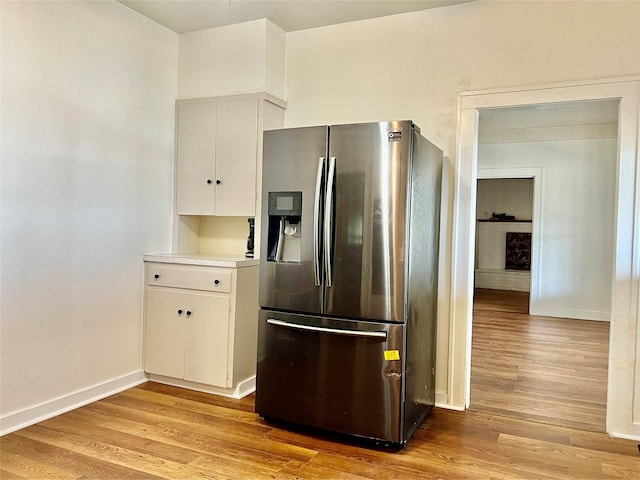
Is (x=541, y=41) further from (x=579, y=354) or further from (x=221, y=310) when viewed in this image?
(x=579, y=354)

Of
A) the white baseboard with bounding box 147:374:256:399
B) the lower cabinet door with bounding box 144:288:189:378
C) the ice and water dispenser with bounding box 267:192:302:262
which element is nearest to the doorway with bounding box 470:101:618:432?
the white baseboard with bounding box 147:374:256:399

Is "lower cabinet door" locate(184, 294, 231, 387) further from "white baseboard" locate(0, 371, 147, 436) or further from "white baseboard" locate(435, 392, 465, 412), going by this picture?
"white baseboard" locate(435, 392, 465, 412)

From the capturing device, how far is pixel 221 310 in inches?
126

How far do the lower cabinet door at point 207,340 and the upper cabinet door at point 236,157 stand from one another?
0.69 meters

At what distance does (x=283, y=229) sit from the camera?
2791 millimetres

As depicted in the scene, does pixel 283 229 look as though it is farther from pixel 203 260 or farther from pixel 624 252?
pixel 624 252

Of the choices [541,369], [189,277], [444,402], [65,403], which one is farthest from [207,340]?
[541,369]

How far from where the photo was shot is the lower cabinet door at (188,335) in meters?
3.20

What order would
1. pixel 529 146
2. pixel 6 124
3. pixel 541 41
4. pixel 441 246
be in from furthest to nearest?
pixel 529 146 < pixel 441 246 < pixel 541 41 < pixel 6 124

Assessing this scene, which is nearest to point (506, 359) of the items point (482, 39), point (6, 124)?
point (482, 39)

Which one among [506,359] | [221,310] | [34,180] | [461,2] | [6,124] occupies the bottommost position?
[506,359]

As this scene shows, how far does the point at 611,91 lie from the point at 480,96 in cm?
71

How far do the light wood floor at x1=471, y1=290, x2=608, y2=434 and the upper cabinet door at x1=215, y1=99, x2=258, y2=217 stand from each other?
84.6 inches

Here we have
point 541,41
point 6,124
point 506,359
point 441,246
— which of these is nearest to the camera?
point 6,124
